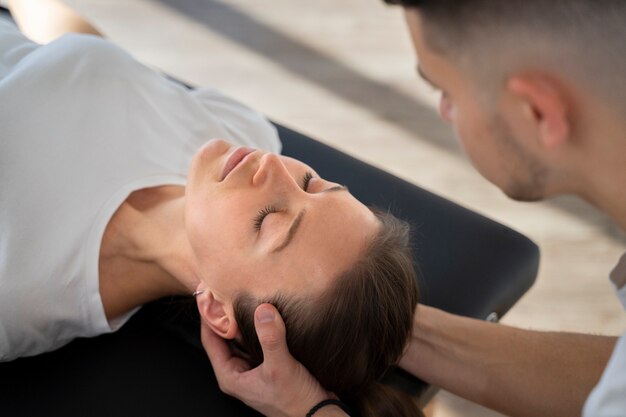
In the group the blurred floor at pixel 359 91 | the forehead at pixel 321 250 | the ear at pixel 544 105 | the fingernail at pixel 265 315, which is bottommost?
the blurred floor at pixel 359 91

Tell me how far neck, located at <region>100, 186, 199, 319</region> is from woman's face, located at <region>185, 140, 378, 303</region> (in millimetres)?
166

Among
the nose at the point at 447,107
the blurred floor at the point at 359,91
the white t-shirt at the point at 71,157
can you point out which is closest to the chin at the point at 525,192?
the nose at the point at 447,107

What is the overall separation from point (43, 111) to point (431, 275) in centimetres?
95

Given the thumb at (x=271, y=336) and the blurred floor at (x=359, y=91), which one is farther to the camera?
the blurred floor at (x=359, y=91)

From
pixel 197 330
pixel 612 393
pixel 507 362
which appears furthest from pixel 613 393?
pixel 197 330

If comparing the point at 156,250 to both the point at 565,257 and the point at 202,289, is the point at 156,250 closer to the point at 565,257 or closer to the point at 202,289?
the point at 202,289

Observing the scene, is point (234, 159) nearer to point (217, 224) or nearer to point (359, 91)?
point (217, 224)

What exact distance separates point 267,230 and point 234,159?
0.17 meters

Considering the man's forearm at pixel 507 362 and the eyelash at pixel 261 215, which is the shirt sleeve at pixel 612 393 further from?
the eyelash at pixel 261 215

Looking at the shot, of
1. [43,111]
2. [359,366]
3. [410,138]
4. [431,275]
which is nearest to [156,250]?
[43,111]

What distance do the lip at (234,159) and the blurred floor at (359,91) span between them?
124cm

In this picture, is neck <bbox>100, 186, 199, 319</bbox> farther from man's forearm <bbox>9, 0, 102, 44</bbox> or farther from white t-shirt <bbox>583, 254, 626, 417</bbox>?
white t-shirt <bbox>583, 254, 626, 417</bbox>

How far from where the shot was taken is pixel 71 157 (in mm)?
1786

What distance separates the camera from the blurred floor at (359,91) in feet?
8.68
